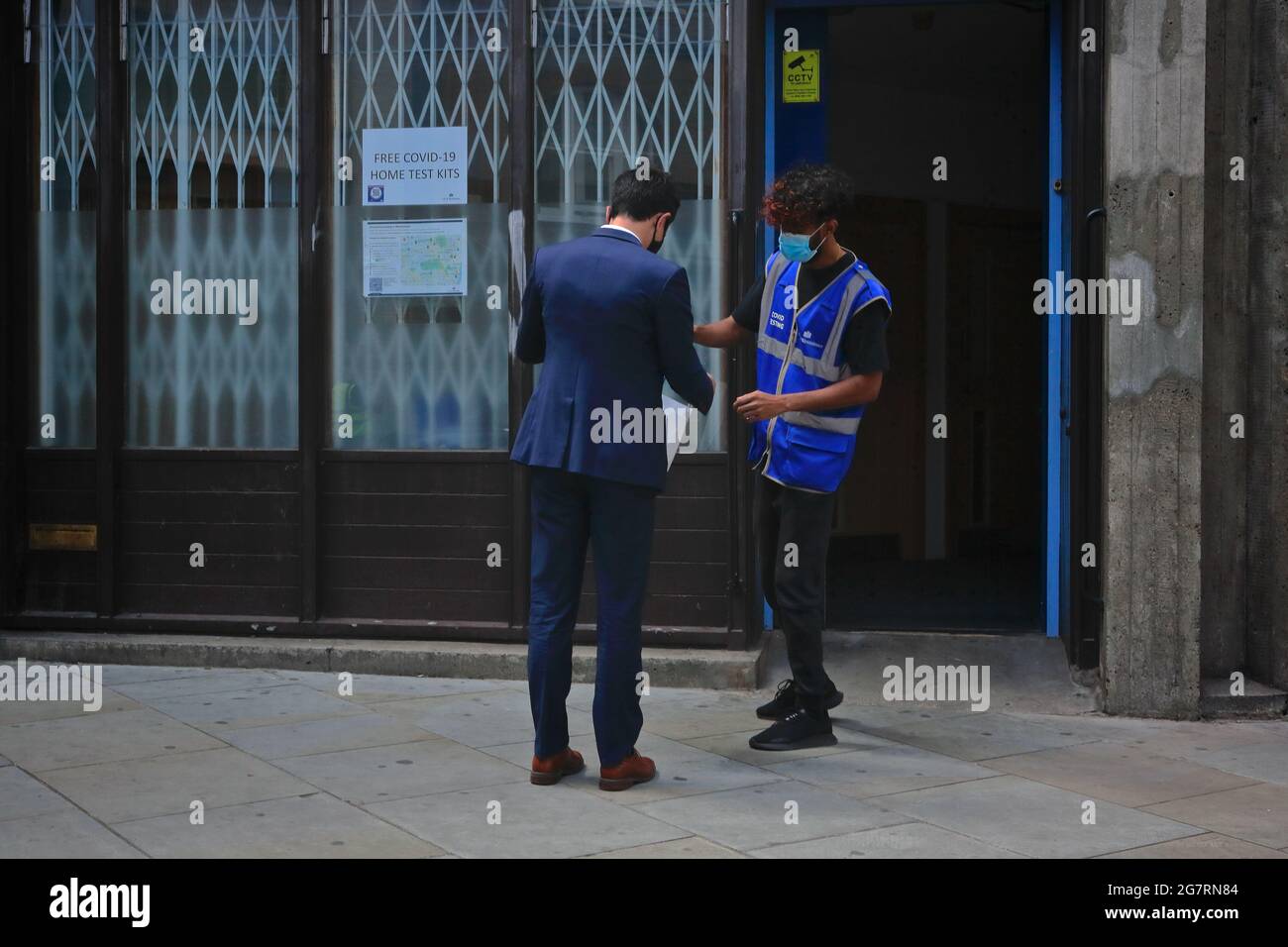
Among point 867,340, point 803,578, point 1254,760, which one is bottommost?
point 1254,760

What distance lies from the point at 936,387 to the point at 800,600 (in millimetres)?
6483

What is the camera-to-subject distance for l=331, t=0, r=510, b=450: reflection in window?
7.46 metres

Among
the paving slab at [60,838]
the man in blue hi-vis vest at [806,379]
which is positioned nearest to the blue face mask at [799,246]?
the man in blue hi-vis vest at [806,379]

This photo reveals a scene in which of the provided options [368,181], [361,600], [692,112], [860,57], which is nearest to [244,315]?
[368,181]

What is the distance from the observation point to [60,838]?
4629mm

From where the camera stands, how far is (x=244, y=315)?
773 cm

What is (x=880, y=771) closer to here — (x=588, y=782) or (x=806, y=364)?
(x=588, y=782)

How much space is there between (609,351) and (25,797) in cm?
234

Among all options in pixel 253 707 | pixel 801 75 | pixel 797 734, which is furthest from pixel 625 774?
pixel 801 75

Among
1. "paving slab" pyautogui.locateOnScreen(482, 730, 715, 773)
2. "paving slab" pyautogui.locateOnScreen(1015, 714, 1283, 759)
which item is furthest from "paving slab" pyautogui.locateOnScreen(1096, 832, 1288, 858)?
"paving slab" pyautogui.locateOnScreen(482, 730, 715, 773)

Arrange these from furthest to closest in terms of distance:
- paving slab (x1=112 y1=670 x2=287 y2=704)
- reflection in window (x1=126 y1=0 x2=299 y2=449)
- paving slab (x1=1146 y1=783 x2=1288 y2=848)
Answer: reflection in window (x1=126 y1=0 x2=299 y2=449), paving slab (x1=112 y1=670 x2=287 y2=704), paving slab (x1=1146 y1=783 x2=1288 y2=848)

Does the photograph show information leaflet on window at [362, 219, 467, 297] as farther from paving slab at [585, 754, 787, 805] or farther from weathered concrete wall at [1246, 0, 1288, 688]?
weathered concrete wall at [1246, 0, 1288, 688]

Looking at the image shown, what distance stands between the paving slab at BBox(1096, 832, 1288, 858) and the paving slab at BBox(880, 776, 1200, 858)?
46 mm

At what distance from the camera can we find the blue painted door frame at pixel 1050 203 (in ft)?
24.7
